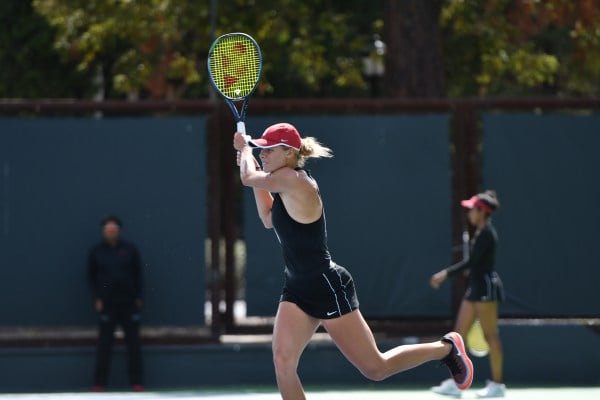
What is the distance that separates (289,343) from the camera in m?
7.63

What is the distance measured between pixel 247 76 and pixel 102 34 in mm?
12110

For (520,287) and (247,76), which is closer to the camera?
(247,76)

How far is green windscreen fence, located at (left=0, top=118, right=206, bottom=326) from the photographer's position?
12.1 m

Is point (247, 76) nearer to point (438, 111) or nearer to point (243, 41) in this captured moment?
point (243, 41)

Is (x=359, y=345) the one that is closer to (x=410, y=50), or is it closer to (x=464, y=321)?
(x=464, y=321)

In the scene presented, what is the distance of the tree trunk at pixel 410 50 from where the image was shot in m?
15.6

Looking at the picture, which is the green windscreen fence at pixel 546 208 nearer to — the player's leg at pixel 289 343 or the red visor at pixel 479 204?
the red visor at pixel 479 204

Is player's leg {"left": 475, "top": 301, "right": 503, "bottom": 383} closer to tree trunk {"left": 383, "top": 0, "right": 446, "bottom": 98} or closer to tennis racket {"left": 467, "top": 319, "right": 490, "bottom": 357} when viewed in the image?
tennis racket {"left": 467, "top": 319, "right": 490, "bottom": 357}

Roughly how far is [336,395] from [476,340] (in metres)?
1.27

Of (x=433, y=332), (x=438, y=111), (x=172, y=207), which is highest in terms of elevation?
(x=438, y=111)

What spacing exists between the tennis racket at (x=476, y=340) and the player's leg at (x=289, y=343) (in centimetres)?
399

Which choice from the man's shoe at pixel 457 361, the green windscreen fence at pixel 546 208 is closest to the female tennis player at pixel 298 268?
the man's shoe at pixel 457 361

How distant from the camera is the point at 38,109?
40.0 feet

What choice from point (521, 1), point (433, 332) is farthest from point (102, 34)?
point (433, 332)
